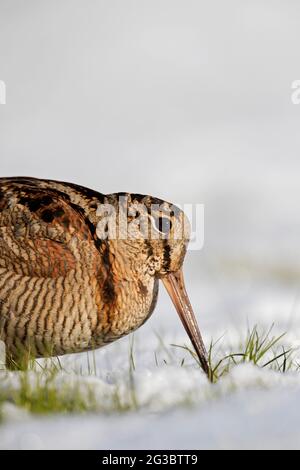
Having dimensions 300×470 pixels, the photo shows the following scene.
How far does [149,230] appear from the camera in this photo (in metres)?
5.87

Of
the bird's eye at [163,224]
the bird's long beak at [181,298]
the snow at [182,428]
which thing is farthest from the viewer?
the bird's long beak at [181,298]

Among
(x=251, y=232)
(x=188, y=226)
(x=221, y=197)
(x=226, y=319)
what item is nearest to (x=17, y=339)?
(x=188, y=226)

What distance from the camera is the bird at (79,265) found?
5406mm

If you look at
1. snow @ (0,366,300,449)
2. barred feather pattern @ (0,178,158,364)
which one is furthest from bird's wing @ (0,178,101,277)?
snow @ (0,366,300,449)

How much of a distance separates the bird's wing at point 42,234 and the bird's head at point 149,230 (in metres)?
0.21

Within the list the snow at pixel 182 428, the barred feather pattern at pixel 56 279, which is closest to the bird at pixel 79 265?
the barred feather pattern at pixel 56 279

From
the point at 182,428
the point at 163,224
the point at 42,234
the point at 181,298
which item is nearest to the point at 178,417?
the point at 182,428

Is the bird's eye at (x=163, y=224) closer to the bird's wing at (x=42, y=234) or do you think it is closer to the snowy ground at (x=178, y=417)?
the bird's wing at (x=42, y=234)

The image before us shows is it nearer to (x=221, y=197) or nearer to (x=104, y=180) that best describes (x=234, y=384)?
(x=221, y=197)

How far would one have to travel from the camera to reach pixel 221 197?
15352mm

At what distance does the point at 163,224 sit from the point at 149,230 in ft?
0.38

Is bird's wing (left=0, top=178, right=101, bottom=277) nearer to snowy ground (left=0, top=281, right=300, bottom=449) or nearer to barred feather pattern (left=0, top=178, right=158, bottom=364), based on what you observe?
barred feather pattern (left=0, top=178, right=158, bottom=364)

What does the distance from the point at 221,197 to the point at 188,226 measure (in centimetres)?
953

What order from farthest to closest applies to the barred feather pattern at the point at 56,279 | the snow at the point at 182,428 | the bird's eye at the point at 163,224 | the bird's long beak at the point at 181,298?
the bird's long beak at the point at 181,298 < the bird's eye at the point at 163,224 < the barred feather pattern at the point at 56,279 < the snow at the point at 182,428
